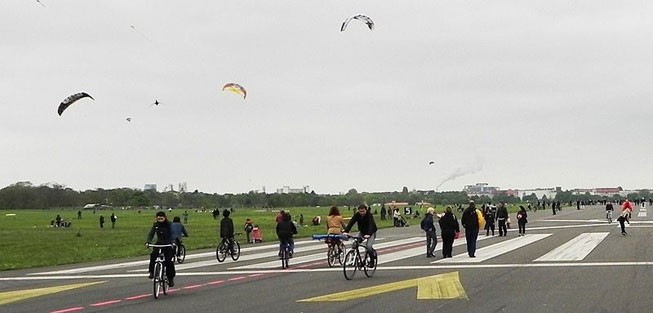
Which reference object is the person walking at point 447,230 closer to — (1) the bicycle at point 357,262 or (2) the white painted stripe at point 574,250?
(2) the white painted stripe at point 574,250

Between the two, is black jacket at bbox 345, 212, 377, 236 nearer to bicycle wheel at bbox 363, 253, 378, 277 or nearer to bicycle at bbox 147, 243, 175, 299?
bicycle wheel at bbox 363, 253, 378, 277

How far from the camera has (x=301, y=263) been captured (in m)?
23.3

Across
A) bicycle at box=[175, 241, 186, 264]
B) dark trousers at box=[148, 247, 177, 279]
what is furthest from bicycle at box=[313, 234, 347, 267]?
dark trousers at box=[148, 247, 177, 279]

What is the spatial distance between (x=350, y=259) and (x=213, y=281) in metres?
3.10

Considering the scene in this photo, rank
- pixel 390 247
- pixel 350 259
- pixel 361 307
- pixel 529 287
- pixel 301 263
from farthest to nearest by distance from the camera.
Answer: pixel 390 247
pixel 301 263
pixel 350 259
pixel 529 287
pixel 361 307

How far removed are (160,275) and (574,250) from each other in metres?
16.0

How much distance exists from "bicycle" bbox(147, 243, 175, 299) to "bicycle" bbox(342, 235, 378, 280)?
4059mm

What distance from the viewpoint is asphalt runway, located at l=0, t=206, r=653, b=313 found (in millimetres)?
13023

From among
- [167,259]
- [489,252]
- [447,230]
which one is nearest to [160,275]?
[167,259]

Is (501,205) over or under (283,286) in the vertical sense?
over

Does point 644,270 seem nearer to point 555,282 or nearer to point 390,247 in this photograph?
point 555,282

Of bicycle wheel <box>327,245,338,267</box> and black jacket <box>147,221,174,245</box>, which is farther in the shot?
bicycle wheel <box>327,245,338,267</box>

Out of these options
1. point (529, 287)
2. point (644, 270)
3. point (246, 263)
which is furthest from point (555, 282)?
point (246, 263)

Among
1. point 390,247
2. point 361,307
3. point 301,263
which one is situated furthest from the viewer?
point 390,247
